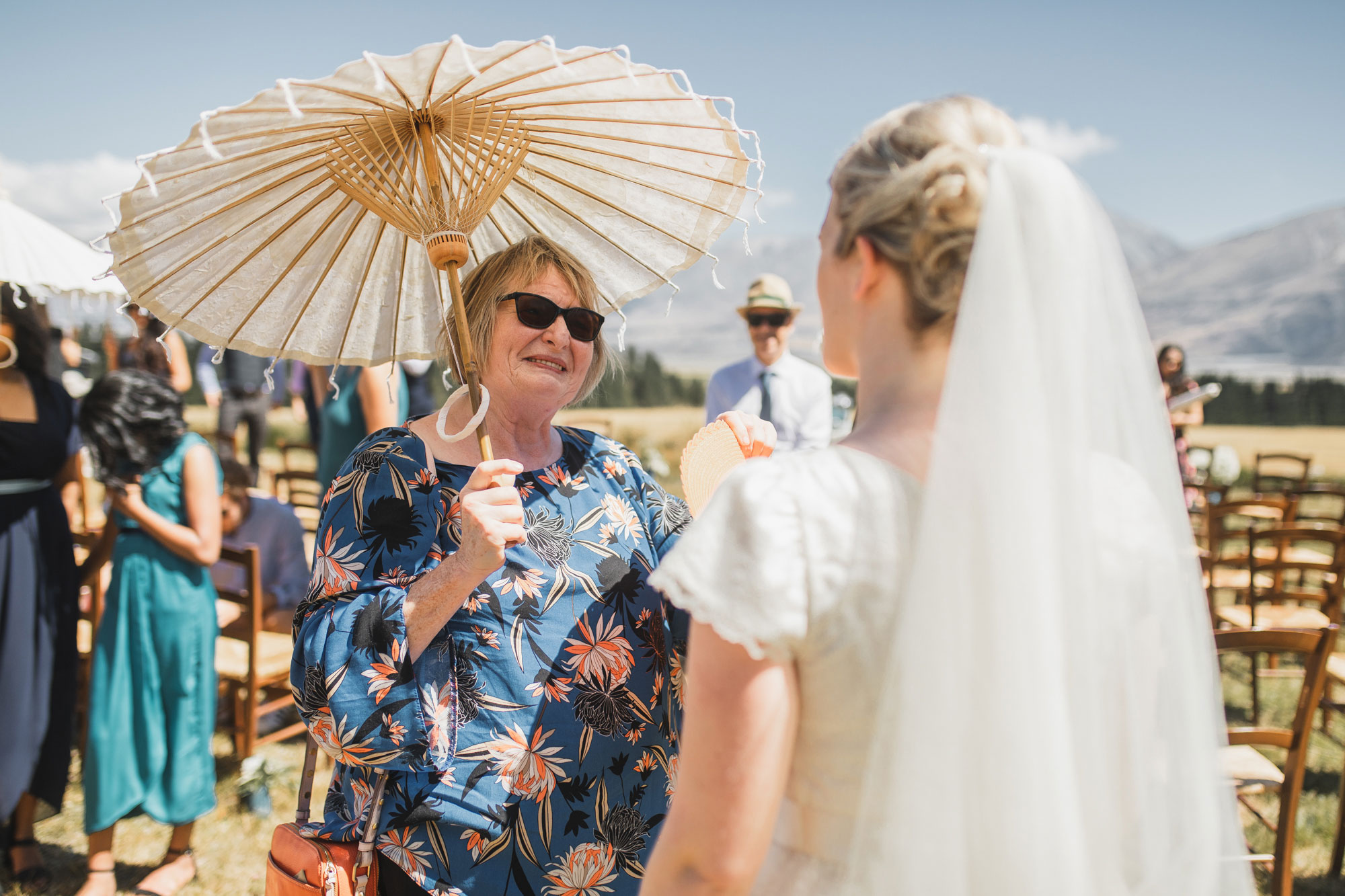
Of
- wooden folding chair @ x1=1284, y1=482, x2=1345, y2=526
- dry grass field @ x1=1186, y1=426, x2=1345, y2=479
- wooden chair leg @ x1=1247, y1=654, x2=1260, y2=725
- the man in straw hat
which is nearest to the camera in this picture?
wooden chair leg @ x1=1247, y1=654, x2=1260, y2=725

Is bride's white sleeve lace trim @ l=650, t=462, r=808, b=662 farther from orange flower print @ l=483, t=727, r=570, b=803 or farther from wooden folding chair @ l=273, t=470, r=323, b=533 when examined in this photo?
wooden folding chair @ l=273, t=470, r=323, b=533

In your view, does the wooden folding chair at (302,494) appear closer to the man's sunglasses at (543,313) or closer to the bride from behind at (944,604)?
the man's sunglasses at (543,313)

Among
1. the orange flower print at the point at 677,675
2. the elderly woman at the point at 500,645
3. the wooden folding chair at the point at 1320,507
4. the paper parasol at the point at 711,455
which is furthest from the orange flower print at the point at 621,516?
the wooden folding chair at the point at 1320,507

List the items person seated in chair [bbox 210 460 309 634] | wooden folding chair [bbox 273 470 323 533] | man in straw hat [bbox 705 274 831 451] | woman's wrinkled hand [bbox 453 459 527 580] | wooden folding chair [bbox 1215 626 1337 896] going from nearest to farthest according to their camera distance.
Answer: woman's wrinkled hand [bbox 453 459 527 580]
wooden folding chair [bbox 1215 626 1337 896]
person seated in chair [bbox 210 460 309 634]
man in straw hat [bbox 705 274 831 451]
wooden folding chair [bbox 273 470 323 533]

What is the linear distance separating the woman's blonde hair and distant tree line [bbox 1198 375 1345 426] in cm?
2300

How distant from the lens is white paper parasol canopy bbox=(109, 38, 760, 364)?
5.25 feet

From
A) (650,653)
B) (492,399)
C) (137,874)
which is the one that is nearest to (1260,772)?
(650,653)

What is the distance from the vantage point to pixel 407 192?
5.95 ft

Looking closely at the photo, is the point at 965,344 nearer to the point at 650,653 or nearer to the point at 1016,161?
the point at 1016,161

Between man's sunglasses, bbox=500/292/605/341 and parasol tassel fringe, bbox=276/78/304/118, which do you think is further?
man's sunglasses, bbox=500/292/605/341

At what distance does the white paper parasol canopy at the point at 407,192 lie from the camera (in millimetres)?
1602

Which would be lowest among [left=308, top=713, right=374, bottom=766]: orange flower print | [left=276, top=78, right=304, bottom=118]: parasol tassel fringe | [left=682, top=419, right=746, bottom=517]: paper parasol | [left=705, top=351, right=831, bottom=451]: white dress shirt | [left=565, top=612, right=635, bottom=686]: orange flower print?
[left=308, top=713, right=374, bottom=766]: orange flower print

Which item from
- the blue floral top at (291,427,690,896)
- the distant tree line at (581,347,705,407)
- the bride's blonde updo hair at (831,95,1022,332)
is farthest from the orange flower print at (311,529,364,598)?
the distant tree line at (581,347,705,407)

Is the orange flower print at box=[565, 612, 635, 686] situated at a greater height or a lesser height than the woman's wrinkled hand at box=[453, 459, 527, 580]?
lesser
